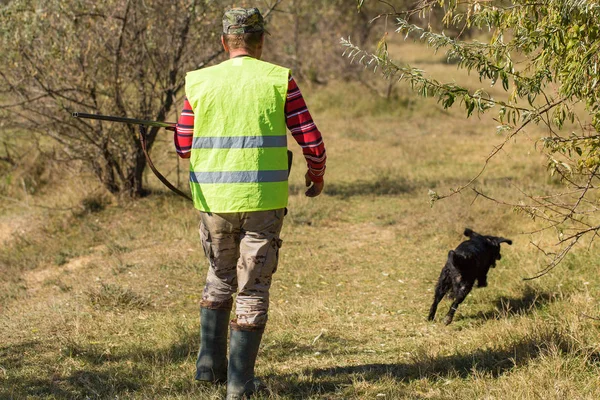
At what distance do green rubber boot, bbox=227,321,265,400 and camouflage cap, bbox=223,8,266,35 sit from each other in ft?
4.73

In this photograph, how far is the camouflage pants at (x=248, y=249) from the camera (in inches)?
143

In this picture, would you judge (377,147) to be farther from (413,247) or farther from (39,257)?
(39,257)

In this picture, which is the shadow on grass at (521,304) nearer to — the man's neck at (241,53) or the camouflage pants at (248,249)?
the camouflage pants at (248,249)

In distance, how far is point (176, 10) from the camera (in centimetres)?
939

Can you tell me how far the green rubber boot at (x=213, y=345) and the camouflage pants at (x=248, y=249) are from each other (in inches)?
8.8

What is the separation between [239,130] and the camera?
3.57 m

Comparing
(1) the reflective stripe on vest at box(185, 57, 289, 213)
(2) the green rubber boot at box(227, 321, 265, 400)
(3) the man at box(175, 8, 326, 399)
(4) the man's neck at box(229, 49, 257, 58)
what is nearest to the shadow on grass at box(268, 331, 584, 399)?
(2) the green rubber boot at box(227, 321, 265, 400)

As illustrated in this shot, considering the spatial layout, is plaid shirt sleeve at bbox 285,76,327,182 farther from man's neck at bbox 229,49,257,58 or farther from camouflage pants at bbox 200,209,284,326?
camouflage pants at bbox 200,209,284,326

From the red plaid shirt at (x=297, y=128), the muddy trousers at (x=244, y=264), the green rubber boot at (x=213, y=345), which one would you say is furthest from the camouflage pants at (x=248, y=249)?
the red plaid shirt at (x=297, y=128)

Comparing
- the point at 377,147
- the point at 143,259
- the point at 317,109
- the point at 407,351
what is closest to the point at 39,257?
the point at 143,259

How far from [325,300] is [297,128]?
289 centimetres

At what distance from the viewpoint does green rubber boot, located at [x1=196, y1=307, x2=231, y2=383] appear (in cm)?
389

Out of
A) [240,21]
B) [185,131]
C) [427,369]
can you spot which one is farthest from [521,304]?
[240,21]

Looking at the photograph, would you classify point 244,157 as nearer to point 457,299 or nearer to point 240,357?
point 240,357
